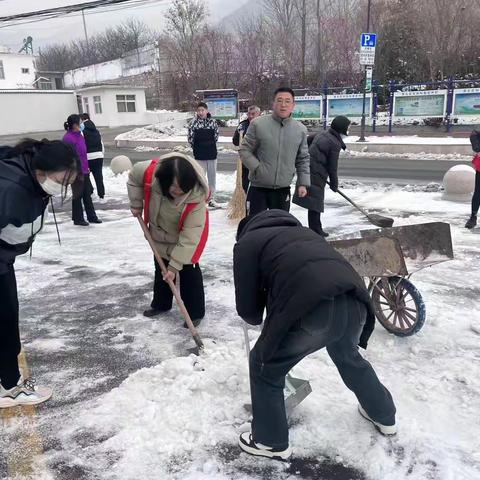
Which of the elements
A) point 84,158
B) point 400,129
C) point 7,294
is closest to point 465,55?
point 400,129

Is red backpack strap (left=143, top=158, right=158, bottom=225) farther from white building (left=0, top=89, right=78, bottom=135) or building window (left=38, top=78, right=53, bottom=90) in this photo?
building window (left=38, top=78, right=53, bottom=90)

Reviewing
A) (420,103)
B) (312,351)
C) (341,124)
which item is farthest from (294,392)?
(420,103)

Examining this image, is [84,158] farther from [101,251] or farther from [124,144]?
[124,144]

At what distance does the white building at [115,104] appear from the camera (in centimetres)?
3061

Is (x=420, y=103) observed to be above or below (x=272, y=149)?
below

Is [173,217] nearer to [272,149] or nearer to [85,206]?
[272,149]

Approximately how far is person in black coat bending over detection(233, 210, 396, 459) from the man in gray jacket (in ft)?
8.71

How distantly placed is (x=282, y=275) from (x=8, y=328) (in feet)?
5.64

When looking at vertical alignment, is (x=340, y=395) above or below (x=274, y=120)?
below

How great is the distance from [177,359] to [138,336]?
0.66 meters

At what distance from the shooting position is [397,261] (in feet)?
11.6

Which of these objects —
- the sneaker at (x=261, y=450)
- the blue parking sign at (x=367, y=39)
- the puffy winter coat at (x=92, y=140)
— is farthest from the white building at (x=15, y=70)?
the sneaker at (x=261, y=450)

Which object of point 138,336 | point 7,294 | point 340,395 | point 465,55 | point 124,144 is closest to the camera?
point 7,294

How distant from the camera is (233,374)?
315cm
